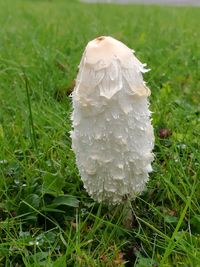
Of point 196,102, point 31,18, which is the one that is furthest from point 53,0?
point 196,102

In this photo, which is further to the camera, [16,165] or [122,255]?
[16,165]

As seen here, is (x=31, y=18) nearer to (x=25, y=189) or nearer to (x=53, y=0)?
(x=25, y=189)

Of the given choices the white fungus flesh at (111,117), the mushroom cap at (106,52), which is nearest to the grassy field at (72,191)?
the white fungus flesh at (111,117)

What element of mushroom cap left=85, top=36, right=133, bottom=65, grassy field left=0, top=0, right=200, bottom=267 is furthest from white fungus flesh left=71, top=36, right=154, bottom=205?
grassy field left=0, top=0, right=200, bottom=267

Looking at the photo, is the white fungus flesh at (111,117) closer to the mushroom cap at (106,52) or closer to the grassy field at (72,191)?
the mushroom cap at (106,52)

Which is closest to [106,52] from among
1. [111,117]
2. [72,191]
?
[111,117]

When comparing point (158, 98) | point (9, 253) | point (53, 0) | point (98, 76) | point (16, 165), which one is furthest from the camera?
point (53, 0)

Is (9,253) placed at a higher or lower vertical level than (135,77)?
lower

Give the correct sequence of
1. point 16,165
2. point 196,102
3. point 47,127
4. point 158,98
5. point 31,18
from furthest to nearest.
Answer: point 31,18
point 196,102
point 158,98
point 47,127
point 16,165
